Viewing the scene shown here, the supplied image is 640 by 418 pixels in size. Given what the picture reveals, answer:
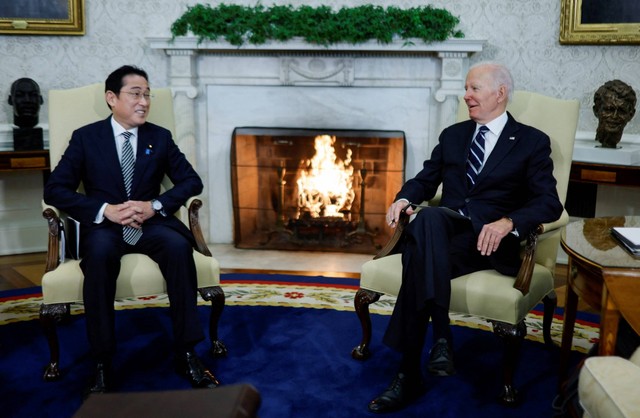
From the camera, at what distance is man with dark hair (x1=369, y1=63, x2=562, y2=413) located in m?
2.82

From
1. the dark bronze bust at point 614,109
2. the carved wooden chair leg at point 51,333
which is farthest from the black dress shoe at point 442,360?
the dark bronze bust at point 614,109

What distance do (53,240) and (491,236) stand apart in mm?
1859

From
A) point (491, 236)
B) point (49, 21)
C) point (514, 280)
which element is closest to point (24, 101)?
point (49, 21)

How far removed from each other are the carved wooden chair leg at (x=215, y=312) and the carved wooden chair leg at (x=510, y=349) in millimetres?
1214

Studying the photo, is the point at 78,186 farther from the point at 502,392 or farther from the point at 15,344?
the point at 502,392

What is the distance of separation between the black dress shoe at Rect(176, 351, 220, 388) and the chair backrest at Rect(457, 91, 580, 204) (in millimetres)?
1778

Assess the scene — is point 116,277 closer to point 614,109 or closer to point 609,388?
point 609,388

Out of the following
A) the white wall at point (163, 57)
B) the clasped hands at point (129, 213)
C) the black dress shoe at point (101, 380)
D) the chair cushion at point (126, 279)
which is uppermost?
the white wall at point (163, 57)

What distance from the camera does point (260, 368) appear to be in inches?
127

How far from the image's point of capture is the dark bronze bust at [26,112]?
4.69m

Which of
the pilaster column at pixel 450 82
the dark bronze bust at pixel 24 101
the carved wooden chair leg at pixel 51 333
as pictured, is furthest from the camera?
the pilaster column at pixel 450 82

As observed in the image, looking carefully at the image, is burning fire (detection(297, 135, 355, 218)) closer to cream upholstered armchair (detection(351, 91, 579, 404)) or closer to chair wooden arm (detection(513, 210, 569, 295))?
cream upholstered armchair (detection(351, 91, 579, 404))

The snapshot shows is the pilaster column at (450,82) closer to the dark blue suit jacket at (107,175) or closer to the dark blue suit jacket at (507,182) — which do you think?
the dark blue suit jacket at (507,182)

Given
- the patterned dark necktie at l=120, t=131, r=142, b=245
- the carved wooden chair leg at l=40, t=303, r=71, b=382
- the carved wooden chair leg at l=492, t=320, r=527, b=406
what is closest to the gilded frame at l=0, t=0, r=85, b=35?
the patterned dark necktie at l=120, t=131, r=142, b=245
